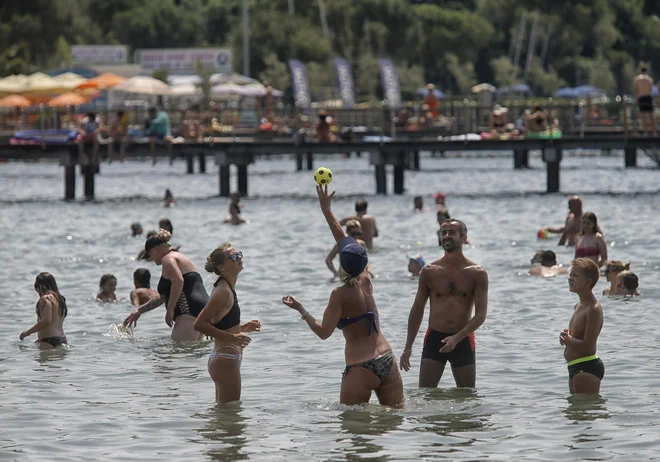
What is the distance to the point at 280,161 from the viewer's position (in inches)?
2977

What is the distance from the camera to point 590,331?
436 inches

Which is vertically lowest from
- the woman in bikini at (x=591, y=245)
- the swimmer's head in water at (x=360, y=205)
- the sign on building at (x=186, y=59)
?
the woman in bikini at (x=591, y=245)

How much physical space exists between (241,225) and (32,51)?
68.1 meters

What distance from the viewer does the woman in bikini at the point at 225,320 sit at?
10.4 m

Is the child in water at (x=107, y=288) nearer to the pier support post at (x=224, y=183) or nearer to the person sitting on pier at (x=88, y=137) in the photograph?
the person sitting on pier at (x=88, y=137)

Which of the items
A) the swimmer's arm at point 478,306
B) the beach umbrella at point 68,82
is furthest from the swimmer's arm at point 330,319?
the beach umbrella at point 68,82

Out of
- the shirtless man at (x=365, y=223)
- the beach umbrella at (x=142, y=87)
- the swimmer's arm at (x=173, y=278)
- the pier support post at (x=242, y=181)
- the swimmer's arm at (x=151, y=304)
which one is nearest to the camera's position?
the swimmer's arm at (x=173, y=278)

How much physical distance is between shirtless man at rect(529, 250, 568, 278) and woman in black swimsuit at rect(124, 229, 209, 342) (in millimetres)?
8050

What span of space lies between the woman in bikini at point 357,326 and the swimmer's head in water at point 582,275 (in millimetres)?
1686

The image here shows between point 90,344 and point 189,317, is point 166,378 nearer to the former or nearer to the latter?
point 189,317

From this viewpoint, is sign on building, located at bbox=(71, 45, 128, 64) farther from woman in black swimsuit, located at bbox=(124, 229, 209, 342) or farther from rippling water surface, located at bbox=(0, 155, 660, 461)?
woman in black swimsuit, located at bbox=(124, 229, 209, 342)

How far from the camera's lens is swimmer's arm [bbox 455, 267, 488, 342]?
10.9 m

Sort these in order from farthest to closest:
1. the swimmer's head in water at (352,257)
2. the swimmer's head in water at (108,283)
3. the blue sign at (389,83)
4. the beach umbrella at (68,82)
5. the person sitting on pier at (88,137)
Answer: the blue sign at (389,83), the beach umbrella at (68,82), the person sitting on pier at (88,137), the swimmer's head in water at (108,283), the swimmer's head in water at (352,257)

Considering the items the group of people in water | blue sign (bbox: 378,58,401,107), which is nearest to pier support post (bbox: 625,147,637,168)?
blue sign (bbox: 378,58,401,107)
